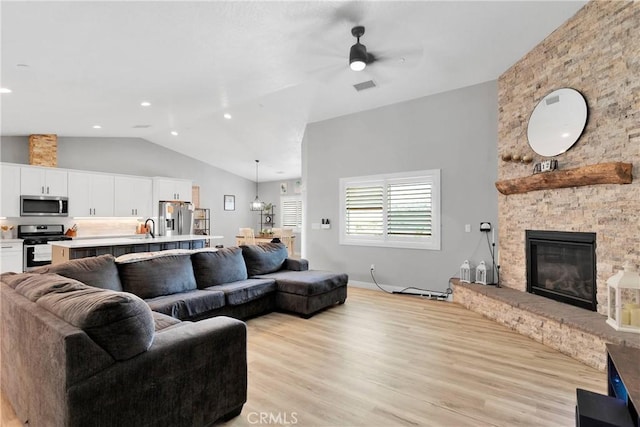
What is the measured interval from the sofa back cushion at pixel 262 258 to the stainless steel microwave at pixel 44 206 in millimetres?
4450

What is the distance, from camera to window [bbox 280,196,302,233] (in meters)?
11.4

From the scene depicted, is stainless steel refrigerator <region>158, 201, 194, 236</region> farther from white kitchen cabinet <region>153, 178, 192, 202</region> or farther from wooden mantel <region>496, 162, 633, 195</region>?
wooden mantel <region>496, 162, 633, 195</region>

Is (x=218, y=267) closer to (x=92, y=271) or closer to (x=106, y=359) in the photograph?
(x=92, y=271)

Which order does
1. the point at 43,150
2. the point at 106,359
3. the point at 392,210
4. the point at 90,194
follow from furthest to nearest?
the point at 90,194, the point at 43,150, the point at 392,210, the point at 106,359

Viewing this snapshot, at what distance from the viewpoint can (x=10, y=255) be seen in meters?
5.55

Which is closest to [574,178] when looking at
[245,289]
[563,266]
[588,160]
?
[588,160]

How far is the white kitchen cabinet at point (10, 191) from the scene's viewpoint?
572 centimetres

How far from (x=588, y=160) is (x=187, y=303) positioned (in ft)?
13.8

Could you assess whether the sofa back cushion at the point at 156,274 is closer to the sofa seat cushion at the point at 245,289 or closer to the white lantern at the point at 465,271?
the sofa seat cushion at the point at 245,289

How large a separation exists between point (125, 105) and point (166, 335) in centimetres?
470

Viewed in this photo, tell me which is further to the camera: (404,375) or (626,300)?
(626,300)

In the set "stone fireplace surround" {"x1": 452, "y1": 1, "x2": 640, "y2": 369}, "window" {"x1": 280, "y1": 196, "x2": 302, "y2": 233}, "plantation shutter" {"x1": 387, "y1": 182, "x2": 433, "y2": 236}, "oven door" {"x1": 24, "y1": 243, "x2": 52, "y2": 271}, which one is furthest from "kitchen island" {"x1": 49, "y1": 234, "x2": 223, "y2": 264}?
"stone fireplace surround" {"x1": 452, "y1": 1, "x2": 640, "y2": 369}

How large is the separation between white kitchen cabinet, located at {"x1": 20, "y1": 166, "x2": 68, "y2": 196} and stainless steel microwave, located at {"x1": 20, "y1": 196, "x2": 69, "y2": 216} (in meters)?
0.10

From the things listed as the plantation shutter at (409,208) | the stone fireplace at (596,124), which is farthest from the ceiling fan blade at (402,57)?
the plantation shutter at (409,208)
